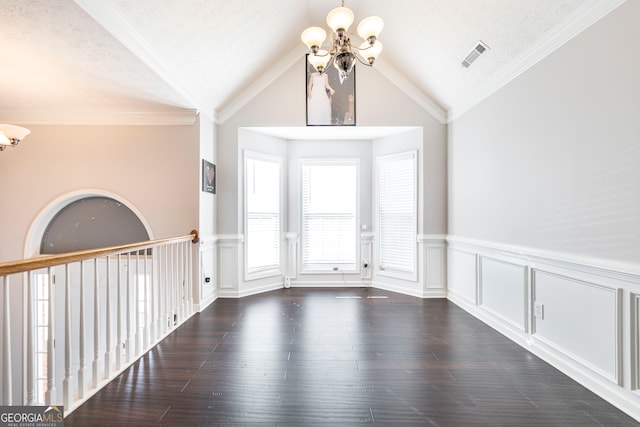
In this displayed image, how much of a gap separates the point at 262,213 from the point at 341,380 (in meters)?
3.00

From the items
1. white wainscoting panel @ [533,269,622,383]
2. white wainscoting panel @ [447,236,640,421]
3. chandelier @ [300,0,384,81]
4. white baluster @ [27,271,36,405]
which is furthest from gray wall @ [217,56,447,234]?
white baluster @ [27,271,36,405]

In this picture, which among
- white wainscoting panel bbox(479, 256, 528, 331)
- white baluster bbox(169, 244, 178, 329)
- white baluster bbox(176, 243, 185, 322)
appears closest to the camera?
white wainscoting panel bbox(479, 256, 528, 331)

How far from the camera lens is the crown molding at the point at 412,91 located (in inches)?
170

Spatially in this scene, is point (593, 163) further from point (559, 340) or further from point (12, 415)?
point (12, 415)

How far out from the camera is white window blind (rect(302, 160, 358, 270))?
512 centimetres

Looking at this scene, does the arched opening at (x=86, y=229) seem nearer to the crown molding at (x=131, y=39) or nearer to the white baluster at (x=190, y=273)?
the white baluster at (x=190, y=273)

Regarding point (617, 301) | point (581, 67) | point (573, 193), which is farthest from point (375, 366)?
A: point (581, 67)

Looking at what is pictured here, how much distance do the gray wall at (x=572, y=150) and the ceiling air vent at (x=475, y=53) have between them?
1.45 ft

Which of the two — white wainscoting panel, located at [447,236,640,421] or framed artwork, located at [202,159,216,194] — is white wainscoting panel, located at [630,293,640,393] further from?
framed artwork, located at [202,159,216,194]

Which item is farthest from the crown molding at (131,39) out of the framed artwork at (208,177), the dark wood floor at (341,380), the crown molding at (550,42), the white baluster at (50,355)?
the crown molding at (550,42)

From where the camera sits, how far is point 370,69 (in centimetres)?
437

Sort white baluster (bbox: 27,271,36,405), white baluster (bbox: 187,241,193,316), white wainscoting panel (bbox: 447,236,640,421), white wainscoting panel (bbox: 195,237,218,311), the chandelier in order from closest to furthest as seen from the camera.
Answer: white baluster (bbox: 27,271,36,405)
white wainscoting panel (bbox: 447,236,640,421)
the chandelier
white baluster (bbox: 187,241,193,316)
white wainscoting panel (bbox: 195,237,218,311)

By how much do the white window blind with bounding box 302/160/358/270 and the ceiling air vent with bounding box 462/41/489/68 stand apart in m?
2.18

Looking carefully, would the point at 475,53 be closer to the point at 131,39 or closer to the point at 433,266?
the point at 433,266
